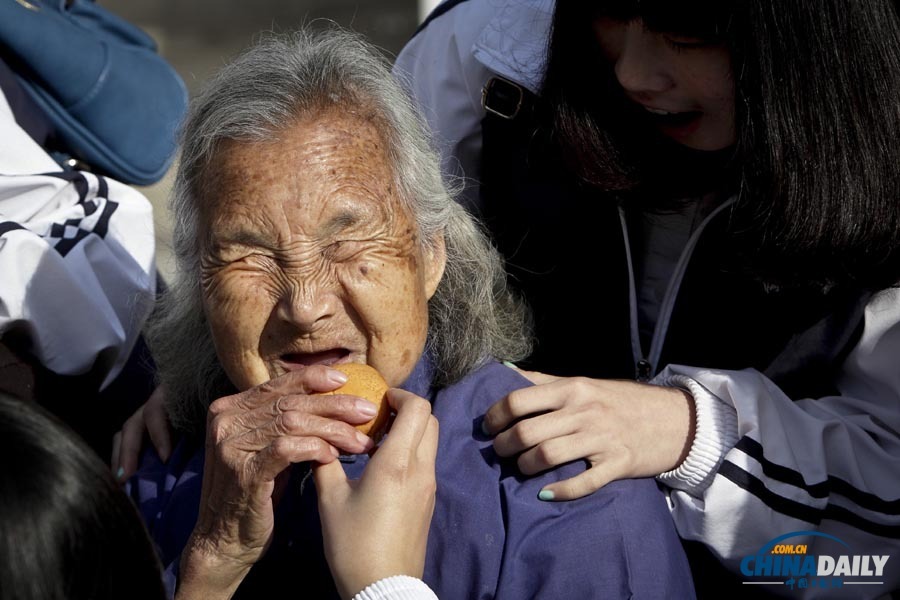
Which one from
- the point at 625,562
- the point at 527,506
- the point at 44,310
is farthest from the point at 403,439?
the point at 44,310

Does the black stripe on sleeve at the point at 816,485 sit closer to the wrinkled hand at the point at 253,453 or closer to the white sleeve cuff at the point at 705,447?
the white sleeve cuff at the point at 705,447

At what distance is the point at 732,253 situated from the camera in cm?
237

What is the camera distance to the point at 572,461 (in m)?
2.15

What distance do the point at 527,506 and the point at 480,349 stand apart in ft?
1.58

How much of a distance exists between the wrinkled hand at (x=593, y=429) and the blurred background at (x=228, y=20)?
5.06m

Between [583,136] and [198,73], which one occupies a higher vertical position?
[583,136]

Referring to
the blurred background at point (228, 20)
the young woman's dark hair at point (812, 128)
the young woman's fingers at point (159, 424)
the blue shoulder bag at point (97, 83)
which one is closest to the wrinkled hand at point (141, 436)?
the young woman's fingers at point (159, 424)

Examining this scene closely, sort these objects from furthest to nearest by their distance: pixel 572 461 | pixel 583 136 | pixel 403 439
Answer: pixel 583 136, pixel 572 461, pixel 403 439

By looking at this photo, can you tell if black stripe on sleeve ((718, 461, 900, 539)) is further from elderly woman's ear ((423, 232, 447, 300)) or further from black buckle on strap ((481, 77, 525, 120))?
black buckle on strap ((481, 77, 525, 120))

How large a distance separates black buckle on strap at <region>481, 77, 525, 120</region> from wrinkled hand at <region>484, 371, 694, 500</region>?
92cm

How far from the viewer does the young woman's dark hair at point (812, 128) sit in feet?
6.74

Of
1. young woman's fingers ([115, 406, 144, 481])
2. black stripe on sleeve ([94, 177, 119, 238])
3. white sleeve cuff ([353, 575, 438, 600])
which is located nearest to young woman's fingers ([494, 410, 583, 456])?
white sleeve cuff ([353, 575, 438, 600])

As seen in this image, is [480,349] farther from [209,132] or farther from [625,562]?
[209,132]

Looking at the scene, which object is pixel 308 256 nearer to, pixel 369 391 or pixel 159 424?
pixel 369 391
